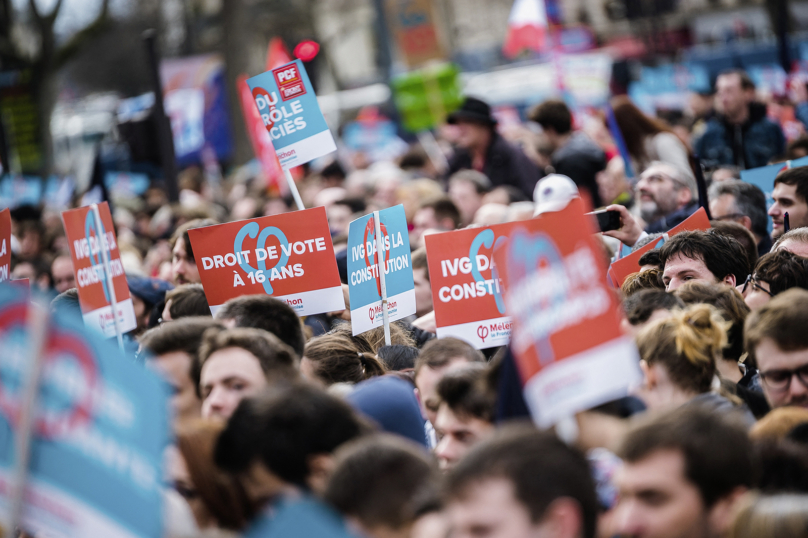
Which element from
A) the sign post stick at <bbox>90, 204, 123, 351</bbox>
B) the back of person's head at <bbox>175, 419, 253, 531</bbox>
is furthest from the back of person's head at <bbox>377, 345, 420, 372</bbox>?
the back of person's head at <bbox>175, 419, 253, 531</bbox>

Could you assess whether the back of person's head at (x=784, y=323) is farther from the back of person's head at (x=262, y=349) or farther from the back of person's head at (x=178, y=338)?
the back of person's head at (x=178, y=338)

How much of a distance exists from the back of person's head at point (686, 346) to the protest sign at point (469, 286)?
178cm

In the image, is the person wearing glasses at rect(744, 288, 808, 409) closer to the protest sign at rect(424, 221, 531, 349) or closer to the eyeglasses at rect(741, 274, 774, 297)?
the eyeglasses at rect(741, 274, 774, 297)

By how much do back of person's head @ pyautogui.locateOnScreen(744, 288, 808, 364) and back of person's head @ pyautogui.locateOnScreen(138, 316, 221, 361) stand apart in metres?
2.26

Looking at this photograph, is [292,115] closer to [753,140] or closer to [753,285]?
[753,285]

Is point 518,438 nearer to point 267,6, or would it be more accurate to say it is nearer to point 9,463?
point 9,463

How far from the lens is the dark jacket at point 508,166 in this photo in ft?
32.8

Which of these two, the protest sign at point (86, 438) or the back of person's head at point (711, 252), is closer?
the protest sign at point (86, 438)

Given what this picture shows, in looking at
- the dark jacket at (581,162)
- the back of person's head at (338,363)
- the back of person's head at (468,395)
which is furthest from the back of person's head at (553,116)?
the back of person's head at (468,395)

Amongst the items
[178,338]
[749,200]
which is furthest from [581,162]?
[178,338]

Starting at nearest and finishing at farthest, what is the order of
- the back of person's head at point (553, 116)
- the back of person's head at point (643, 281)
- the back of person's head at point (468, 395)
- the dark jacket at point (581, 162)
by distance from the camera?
the back of person's head at point (468, 395) → the back of person's head at point (643, 281) → the dark jacket at point (581, 162) → the back of person's head at point (553, 116)

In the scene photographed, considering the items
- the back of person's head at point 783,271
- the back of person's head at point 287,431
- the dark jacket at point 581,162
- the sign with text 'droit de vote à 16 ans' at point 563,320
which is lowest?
the dark jacket at point 581,162

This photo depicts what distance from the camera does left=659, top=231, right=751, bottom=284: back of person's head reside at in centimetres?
527

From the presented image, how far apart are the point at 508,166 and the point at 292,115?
373cm
